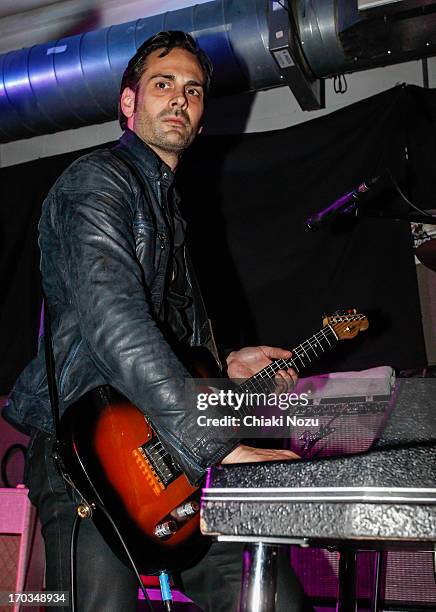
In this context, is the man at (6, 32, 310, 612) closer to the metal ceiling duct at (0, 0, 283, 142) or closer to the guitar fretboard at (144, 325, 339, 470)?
the guitar fretboard at (144, 325, 339, 470)

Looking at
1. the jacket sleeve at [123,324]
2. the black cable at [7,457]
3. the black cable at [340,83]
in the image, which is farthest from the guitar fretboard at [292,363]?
the black cable at [7,457]

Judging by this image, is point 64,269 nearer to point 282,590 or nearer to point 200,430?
point 200,430

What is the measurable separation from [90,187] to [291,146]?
242cm

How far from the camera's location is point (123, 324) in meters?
1.20

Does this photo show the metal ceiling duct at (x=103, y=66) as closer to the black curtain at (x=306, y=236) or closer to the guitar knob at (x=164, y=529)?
the black curtain at (x=306, y=236)

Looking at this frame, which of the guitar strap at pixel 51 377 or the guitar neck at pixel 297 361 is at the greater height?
the guitar neck at pixel 297 361

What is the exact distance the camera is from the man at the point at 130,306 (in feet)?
3.80

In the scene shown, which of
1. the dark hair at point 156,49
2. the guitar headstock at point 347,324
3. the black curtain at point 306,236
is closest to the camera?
the dark hair at point 156,49

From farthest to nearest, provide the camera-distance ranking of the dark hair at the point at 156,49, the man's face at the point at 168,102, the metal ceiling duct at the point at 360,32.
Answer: the metal ceiling duct at the point at 360,32
the dark hair at the point at 156,49
the man's face at the point at 168,102

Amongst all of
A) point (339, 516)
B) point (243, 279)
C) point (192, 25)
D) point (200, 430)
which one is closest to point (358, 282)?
point (243, 279)

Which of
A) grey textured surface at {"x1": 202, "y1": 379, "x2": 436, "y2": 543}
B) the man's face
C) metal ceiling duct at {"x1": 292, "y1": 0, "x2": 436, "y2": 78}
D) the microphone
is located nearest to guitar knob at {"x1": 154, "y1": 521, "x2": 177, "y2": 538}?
grey textured surface at {"x1": 202, "y1": 379, "x2": 436, "y2": 543}

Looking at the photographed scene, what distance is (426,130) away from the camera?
3.36m

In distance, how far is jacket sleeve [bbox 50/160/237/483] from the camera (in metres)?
1.11

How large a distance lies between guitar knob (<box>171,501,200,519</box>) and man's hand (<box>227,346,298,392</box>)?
0.60 metres
